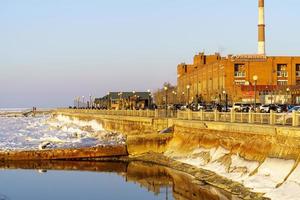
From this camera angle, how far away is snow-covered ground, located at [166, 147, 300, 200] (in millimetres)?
25750

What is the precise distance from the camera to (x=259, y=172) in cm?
2986

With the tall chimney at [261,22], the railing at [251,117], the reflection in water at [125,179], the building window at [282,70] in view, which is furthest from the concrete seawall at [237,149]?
the building window at [282,70]

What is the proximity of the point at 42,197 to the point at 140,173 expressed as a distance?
988 cm

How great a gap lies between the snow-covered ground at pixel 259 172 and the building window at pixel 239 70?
239 feet

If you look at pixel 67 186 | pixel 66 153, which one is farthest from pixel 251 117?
pixel 66 153

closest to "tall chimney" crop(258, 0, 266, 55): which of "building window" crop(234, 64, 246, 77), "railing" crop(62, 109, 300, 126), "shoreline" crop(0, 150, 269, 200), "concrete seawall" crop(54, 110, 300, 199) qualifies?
"building window" crop(234, 64, 246, 77)

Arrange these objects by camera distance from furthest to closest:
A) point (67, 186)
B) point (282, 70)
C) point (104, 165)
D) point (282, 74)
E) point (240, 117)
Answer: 1. point (282, 70)
2. point (282, 74)
3. point (104, 165)
4. point (240, 117)
5. point (67, 186)

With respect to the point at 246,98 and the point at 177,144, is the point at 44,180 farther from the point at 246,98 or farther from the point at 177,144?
the point at 246,98

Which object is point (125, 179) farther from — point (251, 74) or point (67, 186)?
point (251, 74)

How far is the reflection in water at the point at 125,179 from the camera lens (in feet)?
104

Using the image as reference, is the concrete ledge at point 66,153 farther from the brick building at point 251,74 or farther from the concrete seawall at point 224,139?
the brick building at point 251,74

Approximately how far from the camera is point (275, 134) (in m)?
31.2

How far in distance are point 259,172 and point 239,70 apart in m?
83.8

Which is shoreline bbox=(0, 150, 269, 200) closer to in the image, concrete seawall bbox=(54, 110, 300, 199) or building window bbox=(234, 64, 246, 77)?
concrete seawall bbox=(54, 110, 300, 199)
